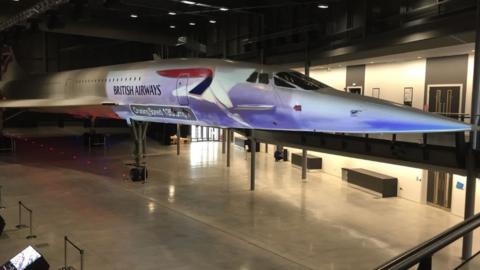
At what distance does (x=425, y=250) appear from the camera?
1.87 m

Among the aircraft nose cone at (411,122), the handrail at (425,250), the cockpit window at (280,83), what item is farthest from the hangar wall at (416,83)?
the handrail at (425,250)

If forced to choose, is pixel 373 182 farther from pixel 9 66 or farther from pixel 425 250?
pixel 9 66

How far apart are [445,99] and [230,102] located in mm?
7598

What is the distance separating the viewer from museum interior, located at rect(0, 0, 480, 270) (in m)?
9.12

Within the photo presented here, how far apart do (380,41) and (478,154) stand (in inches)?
204

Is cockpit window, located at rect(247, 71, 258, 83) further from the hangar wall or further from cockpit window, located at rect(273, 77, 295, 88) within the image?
the hangar wall

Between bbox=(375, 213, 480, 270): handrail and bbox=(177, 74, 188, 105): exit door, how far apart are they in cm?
1114

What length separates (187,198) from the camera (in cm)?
1430

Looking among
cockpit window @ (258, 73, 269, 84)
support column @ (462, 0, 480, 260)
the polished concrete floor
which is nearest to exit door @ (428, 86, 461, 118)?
the polished concrete floor

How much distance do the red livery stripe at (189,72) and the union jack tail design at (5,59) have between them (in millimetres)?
16259

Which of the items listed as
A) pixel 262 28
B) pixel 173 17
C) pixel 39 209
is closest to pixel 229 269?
pixel 39 209

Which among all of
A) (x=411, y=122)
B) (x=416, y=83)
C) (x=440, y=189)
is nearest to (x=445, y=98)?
(x=416, y=83)

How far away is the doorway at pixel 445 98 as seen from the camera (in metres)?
13.6

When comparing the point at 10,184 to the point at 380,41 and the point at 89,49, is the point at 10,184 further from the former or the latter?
the point at 89,49
